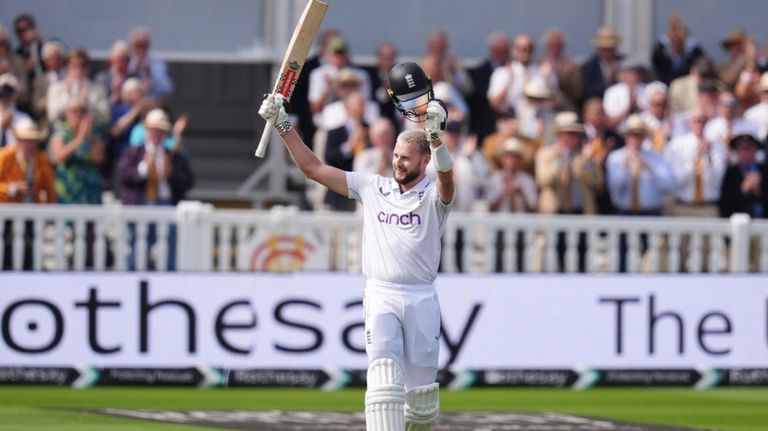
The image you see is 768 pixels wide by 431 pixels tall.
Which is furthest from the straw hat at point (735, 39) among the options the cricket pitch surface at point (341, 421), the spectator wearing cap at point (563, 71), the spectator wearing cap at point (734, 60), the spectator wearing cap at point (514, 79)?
the cricket pitch surface at point (341, 421)

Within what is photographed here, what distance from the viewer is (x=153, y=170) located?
16.0 meters

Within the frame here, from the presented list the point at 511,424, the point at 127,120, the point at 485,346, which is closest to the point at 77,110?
the point at 127,120

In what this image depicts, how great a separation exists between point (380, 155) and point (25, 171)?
3368 millimetres

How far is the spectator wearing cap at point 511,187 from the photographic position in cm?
1650

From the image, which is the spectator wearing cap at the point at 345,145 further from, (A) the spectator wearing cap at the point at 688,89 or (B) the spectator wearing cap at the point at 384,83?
(A) the spectator wearing cap at the point at 688,89

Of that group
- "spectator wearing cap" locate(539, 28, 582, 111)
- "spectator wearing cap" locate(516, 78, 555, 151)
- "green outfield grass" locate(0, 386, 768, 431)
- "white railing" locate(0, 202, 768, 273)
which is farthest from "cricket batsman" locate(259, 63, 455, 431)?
"spectator wearing cap" locate(539, 28, 582, 111)

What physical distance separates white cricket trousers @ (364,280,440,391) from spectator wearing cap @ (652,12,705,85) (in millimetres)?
11353

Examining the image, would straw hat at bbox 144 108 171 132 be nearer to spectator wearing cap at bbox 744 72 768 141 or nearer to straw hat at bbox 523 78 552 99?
straw hat at bbox 523 78 552 99

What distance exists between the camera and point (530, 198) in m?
16.6

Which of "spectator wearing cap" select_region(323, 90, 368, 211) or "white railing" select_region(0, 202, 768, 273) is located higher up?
"spectator wearing cap" select_region(323, 90, 368, 211)

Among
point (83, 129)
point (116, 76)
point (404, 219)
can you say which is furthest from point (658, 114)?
point (404, 219)

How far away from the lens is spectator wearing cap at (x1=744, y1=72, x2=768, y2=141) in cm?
1806

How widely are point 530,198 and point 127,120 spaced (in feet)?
13.8

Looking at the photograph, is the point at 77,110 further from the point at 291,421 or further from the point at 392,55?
the point at 291,421
